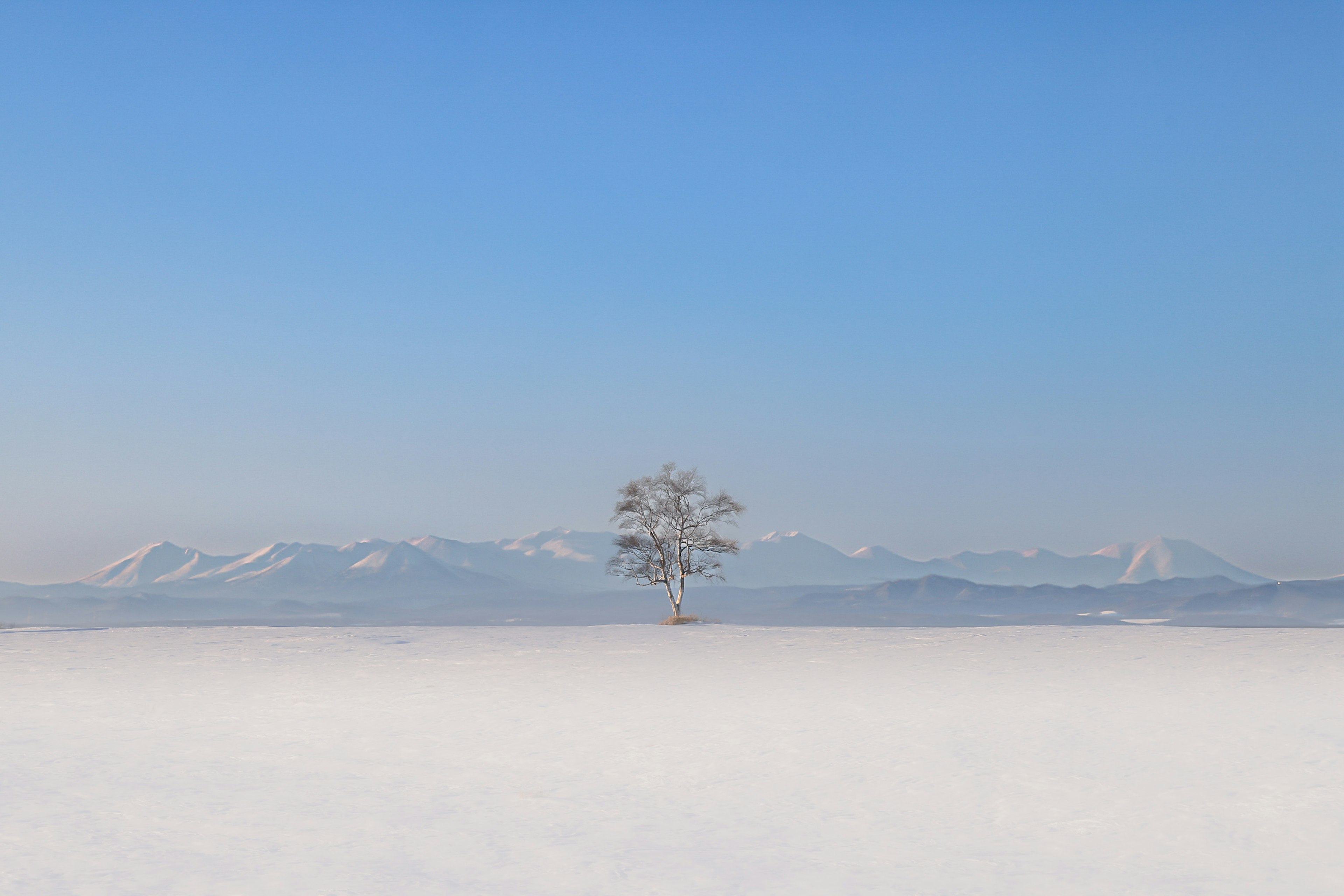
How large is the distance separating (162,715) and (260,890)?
40.7 ft

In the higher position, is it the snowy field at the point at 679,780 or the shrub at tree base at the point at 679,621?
the snowy field at the point at 679,780

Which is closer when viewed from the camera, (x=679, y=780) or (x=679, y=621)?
(x=679, y=780)

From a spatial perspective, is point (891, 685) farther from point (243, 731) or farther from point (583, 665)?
point (243, 731)

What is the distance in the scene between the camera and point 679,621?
165 feet

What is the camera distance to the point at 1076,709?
20.1 metres

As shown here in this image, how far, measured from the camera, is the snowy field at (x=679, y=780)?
11.6 metres

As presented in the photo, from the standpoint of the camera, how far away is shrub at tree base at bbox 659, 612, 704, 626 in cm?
4950

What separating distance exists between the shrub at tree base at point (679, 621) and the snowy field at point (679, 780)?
21.0 meters

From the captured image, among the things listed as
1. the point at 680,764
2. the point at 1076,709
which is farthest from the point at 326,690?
the point at 1076,709

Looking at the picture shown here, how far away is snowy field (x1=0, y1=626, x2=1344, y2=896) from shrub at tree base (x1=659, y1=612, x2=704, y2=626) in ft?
68.7

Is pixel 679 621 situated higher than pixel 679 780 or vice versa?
pixel 679 780

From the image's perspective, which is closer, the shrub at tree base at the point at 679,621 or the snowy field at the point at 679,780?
the snowy field at the point at 679,780

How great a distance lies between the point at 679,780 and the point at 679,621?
1366 inches

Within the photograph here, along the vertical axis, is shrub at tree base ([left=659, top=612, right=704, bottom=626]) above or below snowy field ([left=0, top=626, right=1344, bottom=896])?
below
